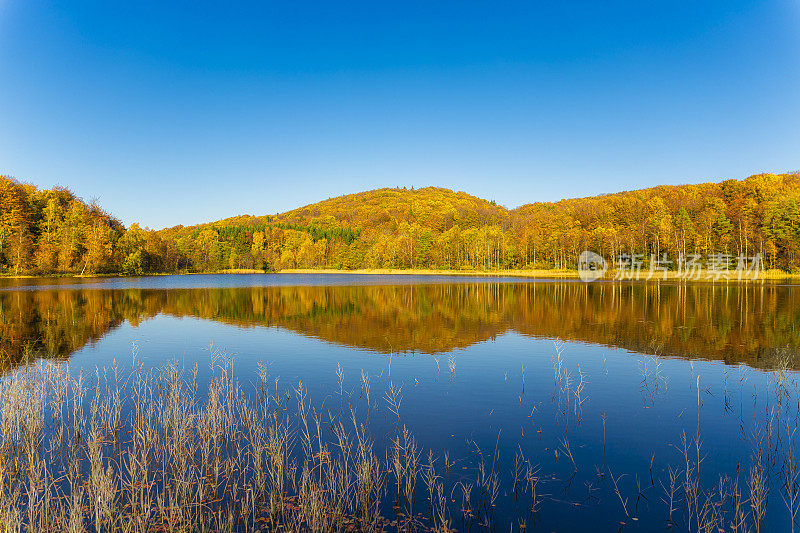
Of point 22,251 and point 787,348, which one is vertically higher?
point 22,251

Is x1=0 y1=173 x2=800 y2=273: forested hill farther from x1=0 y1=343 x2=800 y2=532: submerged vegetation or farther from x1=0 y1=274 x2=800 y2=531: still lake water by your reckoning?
x1=0 y1=343 x2=800 y2=532: submerged vegetation

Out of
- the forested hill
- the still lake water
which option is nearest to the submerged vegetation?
the still lake water

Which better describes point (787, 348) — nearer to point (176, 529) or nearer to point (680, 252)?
point (176, 529)

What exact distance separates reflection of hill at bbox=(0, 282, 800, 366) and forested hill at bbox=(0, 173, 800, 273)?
50.7 m

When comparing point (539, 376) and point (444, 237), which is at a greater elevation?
point (444, 237)

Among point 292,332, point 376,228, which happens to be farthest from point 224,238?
point 292,332

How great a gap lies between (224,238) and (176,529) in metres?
156

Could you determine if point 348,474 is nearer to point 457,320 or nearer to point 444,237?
point 457,320

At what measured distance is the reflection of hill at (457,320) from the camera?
756 inches

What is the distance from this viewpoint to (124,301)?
3859 cm

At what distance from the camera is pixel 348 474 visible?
24.1ft

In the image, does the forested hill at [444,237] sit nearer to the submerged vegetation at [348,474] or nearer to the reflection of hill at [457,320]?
the reflection of hill at [457,320]

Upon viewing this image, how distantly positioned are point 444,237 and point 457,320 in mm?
102172

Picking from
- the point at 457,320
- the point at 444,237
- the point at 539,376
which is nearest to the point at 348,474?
the point at 539,376
